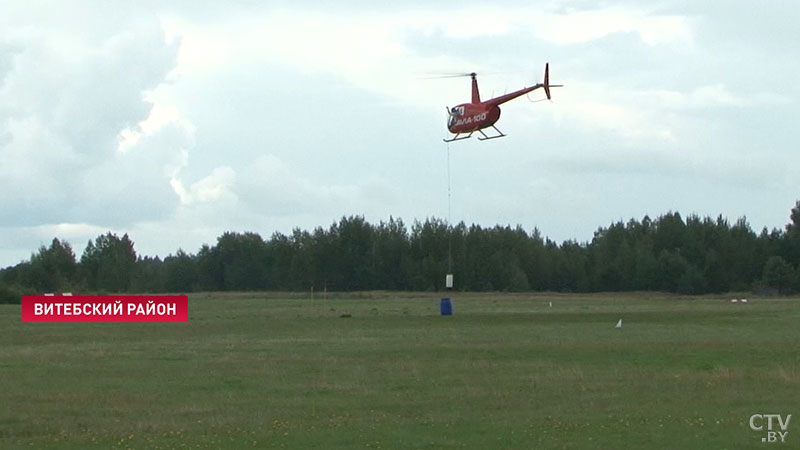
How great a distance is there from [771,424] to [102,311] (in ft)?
186

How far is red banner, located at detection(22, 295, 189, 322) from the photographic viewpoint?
67.8 m

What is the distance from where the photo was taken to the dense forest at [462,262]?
151625 millimetres

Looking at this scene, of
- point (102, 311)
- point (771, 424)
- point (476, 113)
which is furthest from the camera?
point (102, 311)

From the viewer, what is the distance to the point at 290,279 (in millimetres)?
173125

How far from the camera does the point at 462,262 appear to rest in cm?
16175

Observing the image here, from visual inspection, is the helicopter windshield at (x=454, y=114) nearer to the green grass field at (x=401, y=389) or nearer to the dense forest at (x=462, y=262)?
the green grass field at (x=401, y=389)

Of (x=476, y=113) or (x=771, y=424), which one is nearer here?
(x=771, y=424)

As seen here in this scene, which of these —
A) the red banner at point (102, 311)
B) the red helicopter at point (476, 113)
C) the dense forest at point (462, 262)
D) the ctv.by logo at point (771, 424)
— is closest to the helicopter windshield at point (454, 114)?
the red helicopter at point (476, 113)

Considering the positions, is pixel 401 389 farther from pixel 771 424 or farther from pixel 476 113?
pixel 476 113

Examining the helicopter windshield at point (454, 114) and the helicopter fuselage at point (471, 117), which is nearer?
the helicopter fuselage at point (471, 117)

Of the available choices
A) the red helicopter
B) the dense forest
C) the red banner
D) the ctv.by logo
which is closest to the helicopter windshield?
the red helicopter

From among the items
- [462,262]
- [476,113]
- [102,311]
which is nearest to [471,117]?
[476,113]

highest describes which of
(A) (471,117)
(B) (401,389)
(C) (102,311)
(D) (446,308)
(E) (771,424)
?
(A) (471,117)

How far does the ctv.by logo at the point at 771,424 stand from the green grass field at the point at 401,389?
180 millimetres
